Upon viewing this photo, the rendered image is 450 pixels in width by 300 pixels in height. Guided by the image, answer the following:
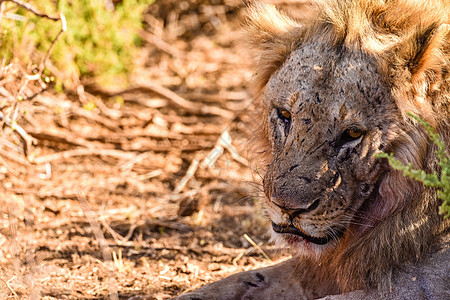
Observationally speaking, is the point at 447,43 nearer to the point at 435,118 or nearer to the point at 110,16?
the point at 435,118

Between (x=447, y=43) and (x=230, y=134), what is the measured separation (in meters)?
3.92

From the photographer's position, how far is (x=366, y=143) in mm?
2918

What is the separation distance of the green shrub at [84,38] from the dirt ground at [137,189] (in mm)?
290

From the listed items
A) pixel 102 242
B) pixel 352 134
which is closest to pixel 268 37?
pixel 352 134

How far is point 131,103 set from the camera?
7.13 meters

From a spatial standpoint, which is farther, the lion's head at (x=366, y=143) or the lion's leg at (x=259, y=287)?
the lion's leg at (x=259, y=287)

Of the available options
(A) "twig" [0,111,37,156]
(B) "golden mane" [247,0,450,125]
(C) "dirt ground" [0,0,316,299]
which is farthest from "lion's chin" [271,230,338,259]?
(A) "twig" [0,111,37,156]

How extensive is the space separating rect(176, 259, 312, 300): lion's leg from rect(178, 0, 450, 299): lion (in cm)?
43

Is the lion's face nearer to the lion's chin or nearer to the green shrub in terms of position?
the lion's chin

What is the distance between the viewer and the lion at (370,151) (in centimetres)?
287

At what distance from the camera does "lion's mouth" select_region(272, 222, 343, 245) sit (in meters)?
2.91

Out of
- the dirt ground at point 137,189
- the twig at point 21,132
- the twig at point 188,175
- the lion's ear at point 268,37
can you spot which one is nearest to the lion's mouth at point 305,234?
the dirt ground at point 137,189

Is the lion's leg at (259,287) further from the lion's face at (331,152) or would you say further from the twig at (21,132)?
the twig at (21,132)

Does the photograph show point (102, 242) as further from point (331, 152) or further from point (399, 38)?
point (399, 38)
